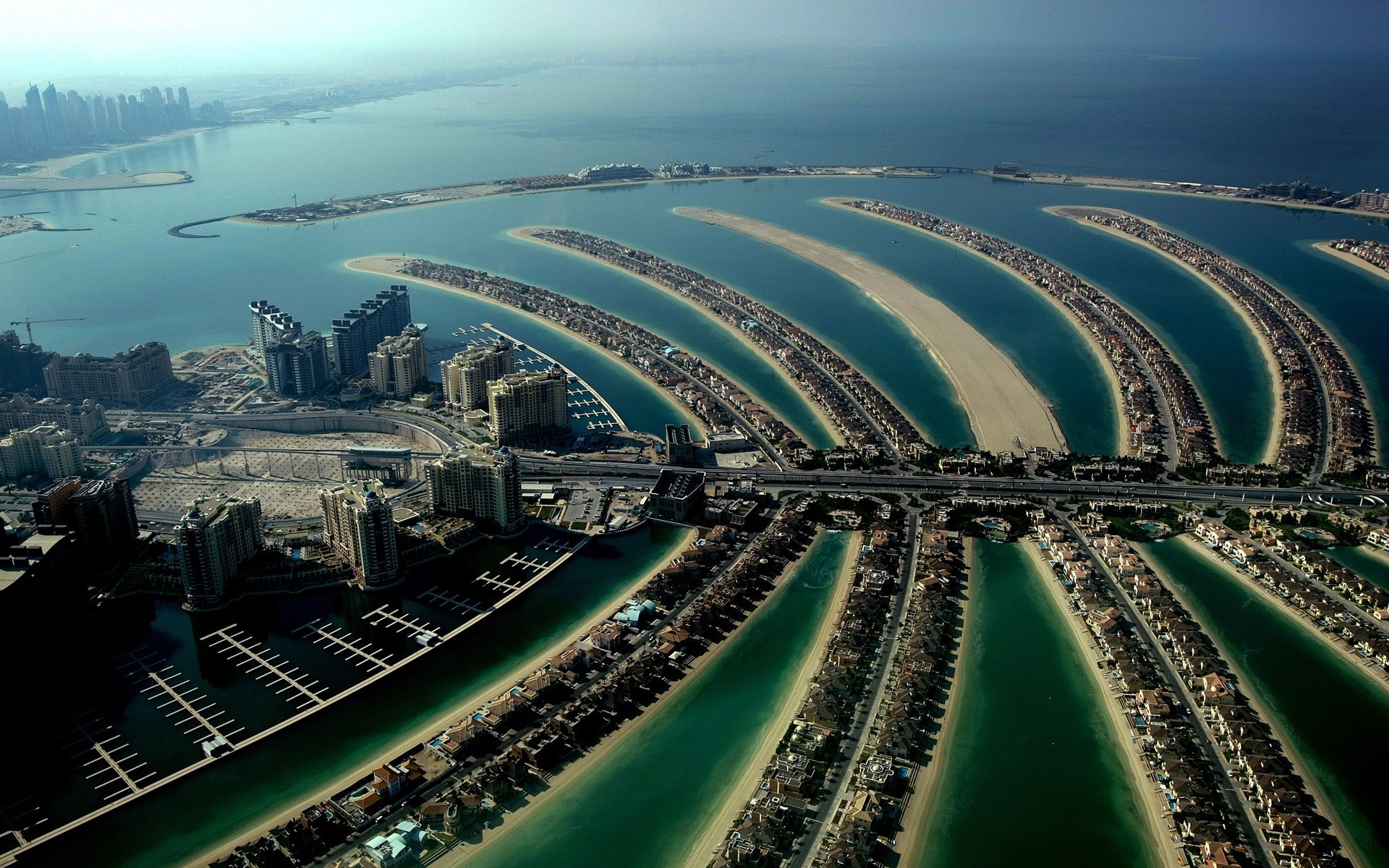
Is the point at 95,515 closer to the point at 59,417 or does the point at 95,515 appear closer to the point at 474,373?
the point at 59,417

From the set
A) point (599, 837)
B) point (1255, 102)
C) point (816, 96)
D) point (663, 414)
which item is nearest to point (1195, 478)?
point (663, 414)

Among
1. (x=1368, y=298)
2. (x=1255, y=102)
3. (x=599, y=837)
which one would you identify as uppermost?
(x=1255, y=102)

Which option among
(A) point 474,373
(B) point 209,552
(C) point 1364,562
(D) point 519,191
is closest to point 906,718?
(C) point 1364,562

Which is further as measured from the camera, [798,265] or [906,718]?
[798,265]

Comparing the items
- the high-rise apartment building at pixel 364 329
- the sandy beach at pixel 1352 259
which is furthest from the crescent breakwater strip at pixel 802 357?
the sandy beach at pixel 1352 259

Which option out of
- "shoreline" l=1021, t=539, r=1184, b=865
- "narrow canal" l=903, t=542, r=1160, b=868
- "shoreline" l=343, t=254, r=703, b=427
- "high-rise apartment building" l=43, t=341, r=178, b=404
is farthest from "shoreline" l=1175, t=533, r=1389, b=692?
"high-rise apartment building" l=43, t=341, r=178, b=404

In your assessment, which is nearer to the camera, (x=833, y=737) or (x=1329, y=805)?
(x=1329, y=805)

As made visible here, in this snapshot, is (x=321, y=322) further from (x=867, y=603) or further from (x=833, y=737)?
(x=833, y=737)
